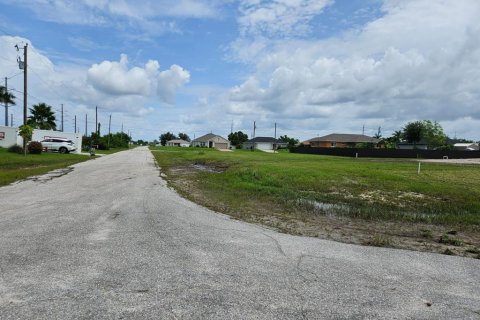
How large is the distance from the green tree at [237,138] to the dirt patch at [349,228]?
427ft

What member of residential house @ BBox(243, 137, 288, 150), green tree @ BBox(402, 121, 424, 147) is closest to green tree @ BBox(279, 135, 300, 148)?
residential house @ BBox(243, 137, 288, 150)

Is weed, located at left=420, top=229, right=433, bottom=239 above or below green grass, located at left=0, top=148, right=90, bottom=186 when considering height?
above

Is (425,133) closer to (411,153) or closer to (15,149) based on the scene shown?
(411,153)

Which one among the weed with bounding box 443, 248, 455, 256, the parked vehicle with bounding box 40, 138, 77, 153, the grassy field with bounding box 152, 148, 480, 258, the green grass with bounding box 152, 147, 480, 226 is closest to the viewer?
the weed with bounding box 443, 248, 455, 256

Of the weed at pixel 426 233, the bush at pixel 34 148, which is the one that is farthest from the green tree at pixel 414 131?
the weed at pixel 426 233

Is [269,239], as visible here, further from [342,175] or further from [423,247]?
[342,175]

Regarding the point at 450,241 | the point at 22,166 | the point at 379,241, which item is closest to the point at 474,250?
the point at 450,241

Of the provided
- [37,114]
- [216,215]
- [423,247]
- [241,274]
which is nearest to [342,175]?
[216,215]

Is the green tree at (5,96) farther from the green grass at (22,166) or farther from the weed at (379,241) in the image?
the weed at (379,241)

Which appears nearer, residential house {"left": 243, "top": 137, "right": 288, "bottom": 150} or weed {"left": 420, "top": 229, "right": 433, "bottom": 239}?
weed {"left": 420, "top": 229, "right": 433, "bottom": 239}

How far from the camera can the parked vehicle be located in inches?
1957

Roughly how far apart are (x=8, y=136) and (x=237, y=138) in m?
102

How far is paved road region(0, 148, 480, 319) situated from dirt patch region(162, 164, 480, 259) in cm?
80

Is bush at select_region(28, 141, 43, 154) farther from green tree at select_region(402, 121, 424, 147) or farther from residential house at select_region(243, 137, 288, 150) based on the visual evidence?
residential house at select_region(243, 137, 288, 150)
